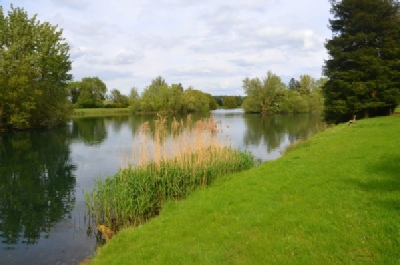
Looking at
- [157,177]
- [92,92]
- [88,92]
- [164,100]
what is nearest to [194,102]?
[164,100]

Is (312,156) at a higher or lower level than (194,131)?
lower

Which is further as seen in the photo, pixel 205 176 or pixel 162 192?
pixel 205 176

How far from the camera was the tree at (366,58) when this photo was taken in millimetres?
24750

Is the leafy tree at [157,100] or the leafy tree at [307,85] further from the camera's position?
the leafy tree at [307,85]

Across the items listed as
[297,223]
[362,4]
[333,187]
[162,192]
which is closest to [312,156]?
[333,187]

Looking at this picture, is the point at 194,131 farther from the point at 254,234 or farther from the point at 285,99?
the point at 285,99

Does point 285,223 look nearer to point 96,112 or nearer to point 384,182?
point 384,182

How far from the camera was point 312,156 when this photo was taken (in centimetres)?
1234

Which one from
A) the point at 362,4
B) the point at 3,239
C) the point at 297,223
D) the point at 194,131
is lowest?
the point at 3,239

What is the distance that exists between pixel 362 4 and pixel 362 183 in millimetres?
22358

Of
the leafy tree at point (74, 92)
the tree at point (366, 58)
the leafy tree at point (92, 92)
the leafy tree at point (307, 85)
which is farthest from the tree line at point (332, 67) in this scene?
the leafy tree at point (74, 92)

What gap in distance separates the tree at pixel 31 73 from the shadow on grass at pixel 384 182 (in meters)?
37.4

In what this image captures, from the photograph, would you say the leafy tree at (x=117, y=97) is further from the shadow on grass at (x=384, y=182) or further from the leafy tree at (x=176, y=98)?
the shadow on grass at (x=384, y=182)

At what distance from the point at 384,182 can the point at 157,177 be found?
645cm
